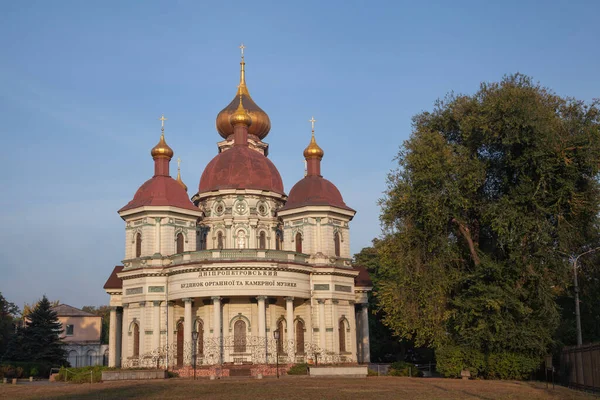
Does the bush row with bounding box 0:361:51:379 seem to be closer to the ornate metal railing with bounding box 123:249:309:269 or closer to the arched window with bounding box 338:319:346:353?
the ornate metal railing with bounding box 123:249:309:269

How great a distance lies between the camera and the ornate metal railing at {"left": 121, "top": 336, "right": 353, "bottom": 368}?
144 feet

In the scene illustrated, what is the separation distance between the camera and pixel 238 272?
43781mm

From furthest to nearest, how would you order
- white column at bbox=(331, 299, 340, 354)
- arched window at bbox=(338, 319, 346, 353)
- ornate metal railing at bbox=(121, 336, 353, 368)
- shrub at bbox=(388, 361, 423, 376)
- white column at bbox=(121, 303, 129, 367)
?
arched window at bbox=(338, 319, 346, 353) → white column at bbox=(331, 299, 340, 354) → white column at bbox=(121, 303, 129, 367) → ornate metal railing at bbox=(121, 336, 353, 368) → shrub at bbox=(388, 361, 423, 376)

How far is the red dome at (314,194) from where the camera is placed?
4981 cm

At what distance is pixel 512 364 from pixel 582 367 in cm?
477

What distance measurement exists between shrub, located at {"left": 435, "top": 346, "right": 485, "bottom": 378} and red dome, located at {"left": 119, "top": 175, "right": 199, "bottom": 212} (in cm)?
2201

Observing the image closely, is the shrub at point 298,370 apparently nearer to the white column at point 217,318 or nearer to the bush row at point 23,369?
the white column at point 217,318

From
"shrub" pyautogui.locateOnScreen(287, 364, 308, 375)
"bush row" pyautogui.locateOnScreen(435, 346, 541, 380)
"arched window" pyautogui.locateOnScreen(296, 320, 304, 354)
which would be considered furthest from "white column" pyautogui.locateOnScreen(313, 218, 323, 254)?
"bush row" pyautogui.locateOnScreen(435, 346, 541, 380)

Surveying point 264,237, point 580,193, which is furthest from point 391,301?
point 264,237

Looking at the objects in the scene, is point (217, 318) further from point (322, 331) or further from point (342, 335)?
point (342, 335)

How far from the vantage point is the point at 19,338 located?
57812 mm

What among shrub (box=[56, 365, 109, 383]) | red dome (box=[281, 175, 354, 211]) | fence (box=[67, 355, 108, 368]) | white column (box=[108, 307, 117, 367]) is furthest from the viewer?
fence (box=[67, 355, 108, 368])

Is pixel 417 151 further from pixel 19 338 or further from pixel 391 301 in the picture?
pixel 19 338

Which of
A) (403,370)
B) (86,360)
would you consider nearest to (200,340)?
(403,370)
